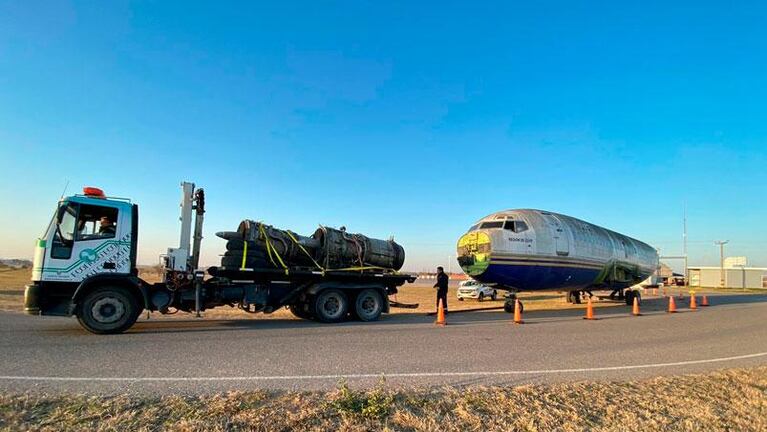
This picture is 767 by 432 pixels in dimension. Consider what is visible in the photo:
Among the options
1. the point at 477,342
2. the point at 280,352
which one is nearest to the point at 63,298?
the point at 280,352

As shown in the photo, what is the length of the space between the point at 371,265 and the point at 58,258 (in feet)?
27.5

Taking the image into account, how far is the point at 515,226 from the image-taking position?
18969 millimetres

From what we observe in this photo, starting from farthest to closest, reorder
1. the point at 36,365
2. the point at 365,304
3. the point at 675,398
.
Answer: the point at 365,304 < the point at 36,365 < the point at 675,398

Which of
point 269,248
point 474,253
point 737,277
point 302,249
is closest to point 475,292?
point 474,253

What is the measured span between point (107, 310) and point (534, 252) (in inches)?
555

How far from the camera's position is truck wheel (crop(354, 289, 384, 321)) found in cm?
1513

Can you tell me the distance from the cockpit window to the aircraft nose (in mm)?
1069

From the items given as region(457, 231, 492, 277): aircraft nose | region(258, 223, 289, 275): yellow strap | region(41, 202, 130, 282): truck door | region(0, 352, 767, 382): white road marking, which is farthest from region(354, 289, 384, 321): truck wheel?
region(0, 352, 767, 382): white road marking

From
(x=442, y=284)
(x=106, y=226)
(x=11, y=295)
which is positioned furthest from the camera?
(x=11, y=295)

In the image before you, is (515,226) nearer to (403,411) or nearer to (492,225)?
(492,225)

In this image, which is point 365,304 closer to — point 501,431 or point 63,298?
point 63,298

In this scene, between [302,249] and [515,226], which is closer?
[302,249]

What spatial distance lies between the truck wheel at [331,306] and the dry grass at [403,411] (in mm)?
8653

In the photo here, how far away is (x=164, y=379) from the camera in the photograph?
6555mm
